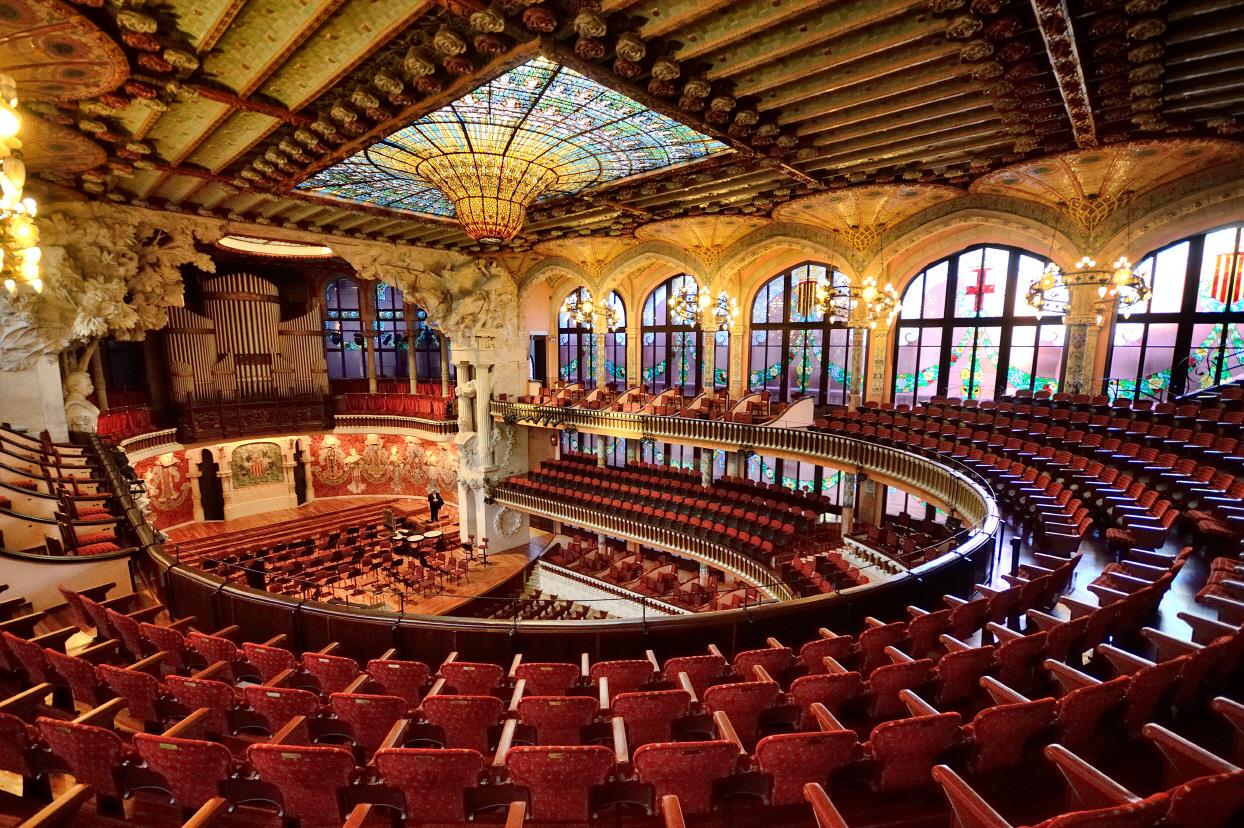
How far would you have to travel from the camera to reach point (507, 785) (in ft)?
8.91

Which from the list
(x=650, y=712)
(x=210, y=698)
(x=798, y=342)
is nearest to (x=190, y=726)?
(x=210, y=698)

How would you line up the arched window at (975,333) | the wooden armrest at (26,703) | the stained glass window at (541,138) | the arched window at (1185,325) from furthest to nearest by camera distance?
the arched window at (975,333) → the arched window at (1185,325) → the stained glass window at (541,138) → the wooden armrest at (26,703)

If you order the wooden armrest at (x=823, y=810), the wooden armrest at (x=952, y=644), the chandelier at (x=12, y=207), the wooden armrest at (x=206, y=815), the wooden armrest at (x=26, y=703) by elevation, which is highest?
the chandelier at (x=12, y=207)

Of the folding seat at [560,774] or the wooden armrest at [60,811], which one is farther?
the folding seat at [560,774]

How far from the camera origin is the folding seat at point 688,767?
2561 mm

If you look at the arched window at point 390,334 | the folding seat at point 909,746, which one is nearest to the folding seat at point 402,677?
the folding seat at point 909,746

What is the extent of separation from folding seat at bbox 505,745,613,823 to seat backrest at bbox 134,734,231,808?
142 centimetres

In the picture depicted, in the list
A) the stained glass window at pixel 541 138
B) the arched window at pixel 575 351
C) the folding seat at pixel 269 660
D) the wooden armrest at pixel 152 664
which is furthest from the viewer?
the arched window at pixel 575 351

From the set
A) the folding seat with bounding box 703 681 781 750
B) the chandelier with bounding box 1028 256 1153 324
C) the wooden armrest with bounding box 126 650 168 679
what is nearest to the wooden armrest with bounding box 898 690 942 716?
the folding seat with bounding box 703 681 781 750

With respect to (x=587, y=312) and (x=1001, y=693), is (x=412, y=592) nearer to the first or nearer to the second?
(x=587, y=312)

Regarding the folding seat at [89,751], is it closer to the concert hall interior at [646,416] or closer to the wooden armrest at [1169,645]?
the concert hall interior at [646,416]

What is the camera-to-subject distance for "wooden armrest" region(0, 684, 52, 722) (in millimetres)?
3275

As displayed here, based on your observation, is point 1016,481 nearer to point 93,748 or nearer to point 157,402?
point 93,748

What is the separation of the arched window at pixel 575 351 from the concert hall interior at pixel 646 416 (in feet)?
7.49
